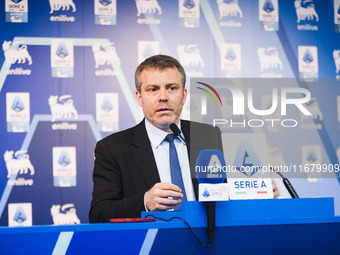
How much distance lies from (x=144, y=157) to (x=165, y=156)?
0.34 ft

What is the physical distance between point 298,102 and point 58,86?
92.7 inches

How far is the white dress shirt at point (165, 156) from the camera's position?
194cm

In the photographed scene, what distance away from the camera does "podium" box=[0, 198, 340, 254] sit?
0.90 meters

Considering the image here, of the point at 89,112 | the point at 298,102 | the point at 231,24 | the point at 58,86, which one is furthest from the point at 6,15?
the point at 298,102

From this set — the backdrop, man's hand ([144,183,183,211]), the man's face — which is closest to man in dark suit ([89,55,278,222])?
the man's face

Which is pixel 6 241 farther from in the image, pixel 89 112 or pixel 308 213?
pixel 89 112

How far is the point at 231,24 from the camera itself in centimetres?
362

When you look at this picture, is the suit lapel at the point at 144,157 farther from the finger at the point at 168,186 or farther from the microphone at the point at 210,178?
the microphone at the point at 210,178

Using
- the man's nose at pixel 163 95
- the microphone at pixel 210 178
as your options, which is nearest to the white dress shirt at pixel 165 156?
the man's nose at pixel 163 95

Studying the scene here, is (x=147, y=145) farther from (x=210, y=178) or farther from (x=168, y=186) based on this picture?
(x=210, y=178)

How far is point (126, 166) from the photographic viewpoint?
196cm

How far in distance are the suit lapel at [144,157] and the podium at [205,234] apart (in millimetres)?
899

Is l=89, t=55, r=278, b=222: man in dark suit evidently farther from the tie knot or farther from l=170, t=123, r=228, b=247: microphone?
l=170, t=123, r=228, b=247: microphone

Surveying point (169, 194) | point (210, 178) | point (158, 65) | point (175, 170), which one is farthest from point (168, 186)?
point (158, 65)
